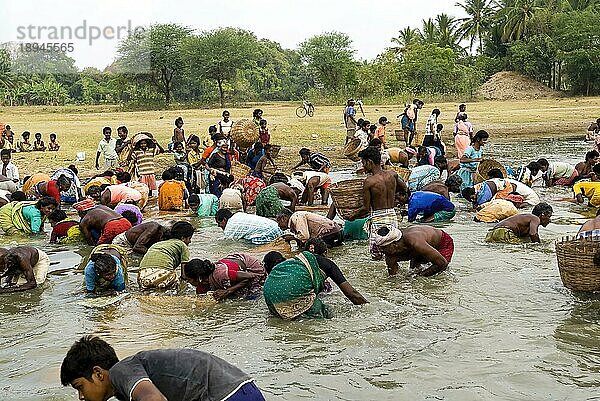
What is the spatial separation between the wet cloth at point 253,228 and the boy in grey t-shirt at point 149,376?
6346 mm

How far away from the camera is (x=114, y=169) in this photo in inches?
587

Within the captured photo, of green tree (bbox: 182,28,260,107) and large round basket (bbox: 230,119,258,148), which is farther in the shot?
green tree (bbox: 182,28,260,107)

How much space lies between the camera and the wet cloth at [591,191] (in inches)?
438

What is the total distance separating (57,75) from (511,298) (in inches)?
2819

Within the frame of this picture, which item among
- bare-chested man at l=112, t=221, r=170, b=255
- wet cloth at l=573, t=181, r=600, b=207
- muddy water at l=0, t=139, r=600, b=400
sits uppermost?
wet cloth at l=573, t=181, r=600, b=207

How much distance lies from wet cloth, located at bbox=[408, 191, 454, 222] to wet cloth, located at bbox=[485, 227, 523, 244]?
128 cm

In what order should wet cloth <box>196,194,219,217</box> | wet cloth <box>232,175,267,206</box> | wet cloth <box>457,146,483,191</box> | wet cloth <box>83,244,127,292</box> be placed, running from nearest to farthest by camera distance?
1. wet cloth <box>83,244,127,292</box>
2. wet cloth <box>196,194,219,217</box>
3. wet cloth <box>232,175,267,206</box>
4. wet cloth <box>457,146,483,191</box>

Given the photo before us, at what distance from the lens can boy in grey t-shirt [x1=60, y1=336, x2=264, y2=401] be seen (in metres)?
2.91

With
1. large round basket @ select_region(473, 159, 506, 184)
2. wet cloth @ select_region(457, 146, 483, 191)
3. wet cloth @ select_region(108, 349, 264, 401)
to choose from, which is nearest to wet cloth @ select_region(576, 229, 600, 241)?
wet cloth @ select_region(108, 349, 264, 401)

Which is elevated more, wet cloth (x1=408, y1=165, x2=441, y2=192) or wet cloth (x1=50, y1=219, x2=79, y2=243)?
wet cloth (x1=408, y1=165, x2=441, y2=192)

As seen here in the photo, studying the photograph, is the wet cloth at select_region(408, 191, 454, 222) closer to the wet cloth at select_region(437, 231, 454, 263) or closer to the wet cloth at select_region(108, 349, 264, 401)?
the wet cloth at select_region(437, 231, 454, 263)

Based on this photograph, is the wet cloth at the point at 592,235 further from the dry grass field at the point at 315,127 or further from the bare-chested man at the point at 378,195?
the dry grass field at the point at 315,127

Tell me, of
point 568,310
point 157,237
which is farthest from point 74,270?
point 568,310

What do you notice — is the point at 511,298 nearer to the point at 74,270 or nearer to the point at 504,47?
the point at 74,270
